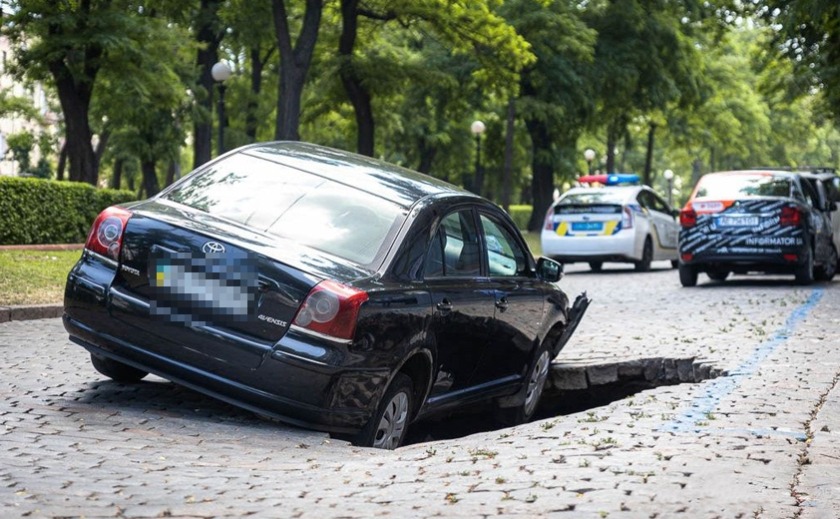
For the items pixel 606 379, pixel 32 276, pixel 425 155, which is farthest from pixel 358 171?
pixel 425 155

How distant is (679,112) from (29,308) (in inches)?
1543

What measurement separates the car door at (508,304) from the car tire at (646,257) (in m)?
18.6

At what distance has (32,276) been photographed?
16.5 m

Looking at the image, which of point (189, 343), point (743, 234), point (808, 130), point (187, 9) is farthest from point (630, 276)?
point (808, 130)

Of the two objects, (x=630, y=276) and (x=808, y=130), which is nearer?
(x=630, y=276)

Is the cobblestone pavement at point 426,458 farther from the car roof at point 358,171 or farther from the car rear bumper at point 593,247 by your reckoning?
the car rear bumper at point 593,247

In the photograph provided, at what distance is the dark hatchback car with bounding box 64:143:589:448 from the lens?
6785mm

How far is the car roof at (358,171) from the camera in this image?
25.5ft

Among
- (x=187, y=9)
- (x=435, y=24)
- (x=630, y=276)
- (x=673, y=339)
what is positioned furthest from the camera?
(x=187, y=9)

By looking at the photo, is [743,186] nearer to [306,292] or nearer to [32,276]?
[32,276]

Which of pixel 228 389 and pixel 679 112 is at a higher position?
→ pixel 679 112

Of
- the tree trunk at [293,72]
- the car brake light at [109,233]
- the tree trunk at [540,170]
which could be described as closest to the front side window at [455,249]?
the car brake light at [109,233]

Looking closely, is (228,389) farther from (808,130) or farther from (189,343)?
(808,130)

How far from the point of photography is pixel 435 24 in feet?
97.2
